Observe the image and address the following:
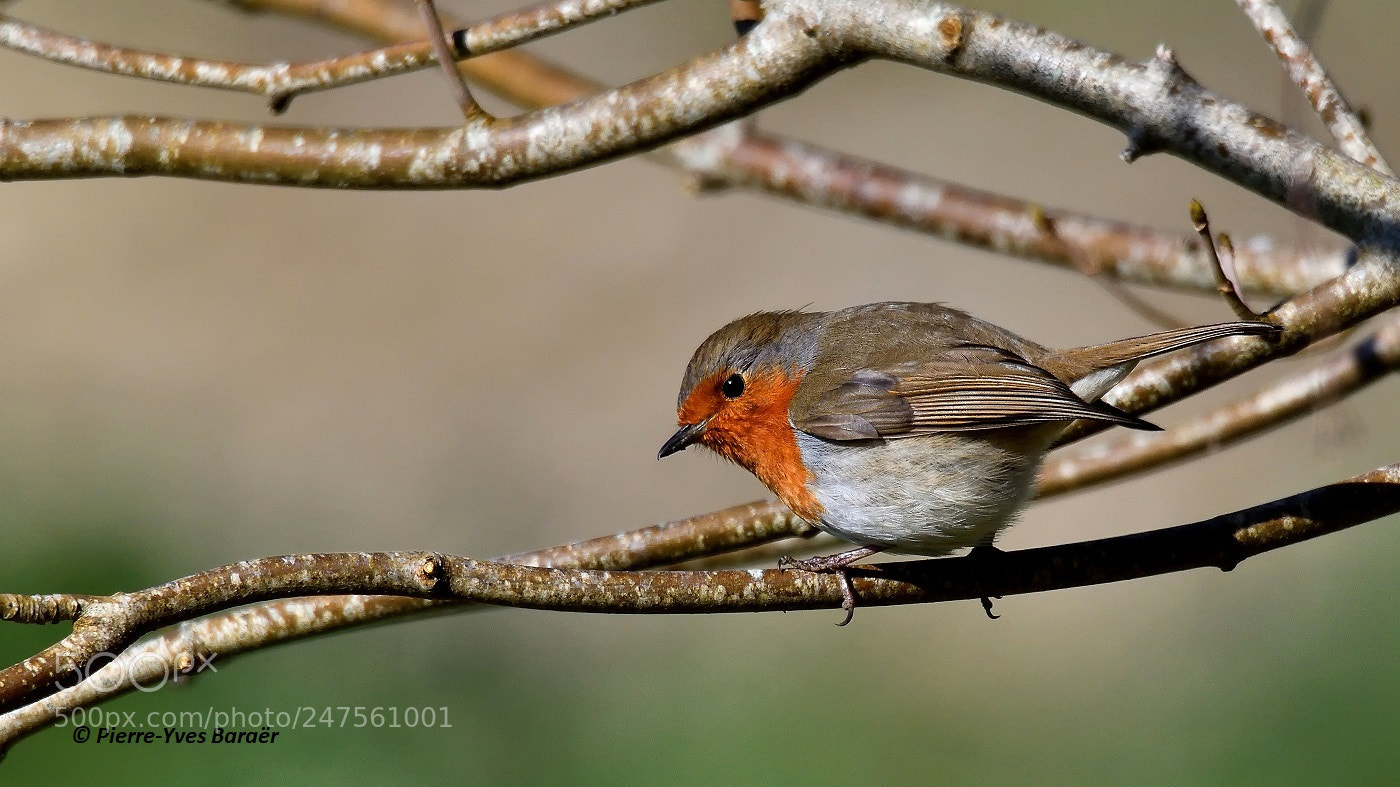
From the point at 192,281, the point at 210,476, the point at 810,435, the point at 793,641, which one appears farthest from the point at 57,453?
the point at 810,435

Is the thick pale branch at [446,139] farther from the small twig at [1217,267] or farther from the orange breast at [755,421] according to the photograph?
the orange breast at [755,421]

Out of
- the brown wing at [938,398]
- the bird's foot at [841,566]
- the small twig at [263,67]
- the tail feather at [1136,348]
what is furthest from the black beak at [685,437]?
the small twig at [263,67]

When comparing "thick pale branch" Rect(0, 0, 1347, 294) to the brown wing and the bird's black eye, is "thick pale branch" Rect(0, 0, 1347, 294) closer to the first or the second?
the brown wing

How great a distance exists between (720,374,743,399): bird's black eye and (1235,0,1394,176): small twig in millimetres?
1539

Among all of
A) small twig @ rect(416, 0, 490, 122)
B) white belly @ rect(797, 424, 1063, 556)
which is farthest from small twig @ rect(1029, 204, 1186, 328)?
small twig @ rect(416, 0, 490, 122)

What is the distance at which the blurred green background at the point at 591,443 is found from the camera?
582 cm

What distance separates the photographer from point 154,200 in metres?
9.96

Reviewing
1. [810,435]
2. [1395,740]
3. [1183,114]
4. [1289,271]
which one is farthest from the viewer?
[1395,740]

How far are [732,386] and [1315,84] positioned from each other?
160 centimetres

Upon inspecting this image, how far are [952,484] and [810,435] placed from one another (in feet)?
1.33

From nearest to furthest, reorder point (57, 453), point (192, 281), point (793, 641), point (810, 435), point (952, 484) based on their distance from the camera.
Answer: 1. point (952, 484)
2. point (810, 435)
3. point (793, 641)
4. point (57, 453)
5. point (192, 281)

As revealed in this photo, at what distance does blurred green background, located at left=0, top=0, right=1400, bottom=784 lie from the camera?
229 inches

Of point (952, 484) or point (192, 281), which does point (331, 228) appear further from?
point (952, 484)

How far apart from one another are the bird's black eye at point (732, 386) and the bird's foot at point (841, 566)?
0.54 m
